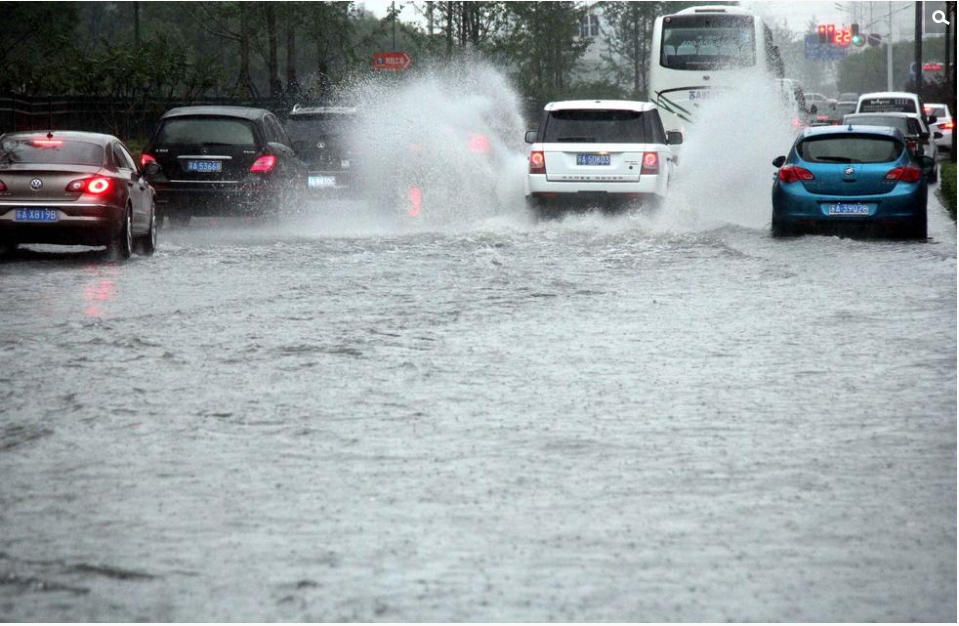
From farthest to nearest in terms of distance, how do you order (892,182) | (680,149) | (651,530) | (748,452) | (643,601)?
(680,149)
(892,182)
(748,452)
(651,530)
(643,601)

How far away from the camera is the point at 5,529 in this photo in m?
6.12

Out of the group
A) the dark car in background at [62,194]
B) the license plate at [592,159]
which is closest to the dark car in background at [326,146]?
the license plate at [592,159]

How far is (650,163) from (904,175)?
316 cm

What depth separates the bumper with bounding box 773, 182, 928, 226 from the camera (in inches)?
763

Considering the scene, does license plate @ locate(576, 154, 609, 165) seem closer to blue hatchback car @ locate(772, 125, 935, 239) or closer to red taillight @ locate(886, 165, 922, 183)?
blue hatchback car @ locate(772, 125, 935, 239)

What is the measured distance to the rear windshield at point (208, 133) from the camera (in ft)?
72.5

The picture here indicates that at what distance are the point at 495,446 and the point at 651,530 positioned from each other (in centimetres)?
170

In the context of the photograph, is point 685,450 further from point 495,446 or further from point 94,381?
point 94,381

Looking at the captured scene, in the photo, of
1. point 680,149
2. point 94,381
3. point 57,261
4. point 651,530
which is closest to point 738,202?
point 680,149

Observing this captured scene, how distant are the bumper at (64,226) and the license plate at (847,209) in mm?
8316

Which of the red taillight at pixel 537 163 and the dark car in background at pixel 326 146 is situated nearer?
the red taillight at pixel 537 163

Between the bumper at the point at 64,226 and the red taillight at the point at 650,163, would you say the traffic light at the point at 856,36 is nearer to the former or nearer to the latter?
the red taillight at the point at 650,163

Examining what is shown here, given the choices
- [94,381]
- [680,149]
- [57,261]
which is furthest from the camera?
[680,149]

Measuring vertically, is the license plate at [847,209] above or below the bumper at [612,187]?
below
